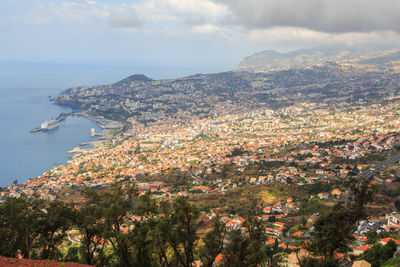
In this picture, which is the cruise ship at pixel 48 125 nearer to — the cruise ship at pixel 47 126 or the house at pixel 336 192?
the cruise ship at pixel 47 126

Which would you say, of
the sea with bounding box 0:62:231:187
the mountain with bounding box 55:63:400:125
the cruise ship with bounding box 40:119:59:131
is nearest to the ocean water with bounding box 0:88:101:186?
the sea with bounding box 0:62:231:187

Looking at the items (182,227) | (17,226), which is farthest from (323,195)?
(17,226)

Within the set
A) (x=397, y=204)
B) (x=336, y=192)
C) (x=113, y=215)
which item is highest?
(x=113, y=215)

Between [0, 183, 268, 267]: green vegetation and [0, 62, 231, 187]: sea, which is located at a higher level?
[0, 183, 268, 267]: green vegetation

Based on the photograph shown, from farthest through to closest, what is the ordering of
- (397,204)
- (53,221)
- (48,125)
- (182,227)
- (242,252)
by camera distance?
(48,125)
(397,204)
(53,221)
(182,227)
(242,252)

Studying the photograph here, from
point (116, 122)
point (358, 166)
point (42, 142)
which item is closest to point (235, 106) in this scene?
point (116, 122)

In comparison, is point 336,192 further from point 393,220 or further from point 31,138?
point 31,138

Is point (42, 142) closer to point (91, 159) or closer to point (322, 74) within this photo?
point (91, 159)

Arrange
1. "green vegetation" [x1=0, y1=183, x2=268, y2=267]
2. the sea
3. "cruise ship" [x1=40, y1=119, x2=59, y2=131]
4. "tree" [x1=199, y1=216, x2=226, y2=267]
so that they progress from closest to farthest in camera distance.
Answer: "green vegetation" [x1=0, y1=183, x2=268, y2=267]
"tree" [x1=199, y1=216, x2=226, y2=267]
the sea
"cruise ship" [x1=40, y1=119, x2=59, y2=131]

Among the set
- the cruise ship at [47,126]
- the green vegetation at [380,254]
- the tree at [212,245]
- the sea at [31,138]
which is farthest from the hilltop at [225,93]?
the tree at [212,245]

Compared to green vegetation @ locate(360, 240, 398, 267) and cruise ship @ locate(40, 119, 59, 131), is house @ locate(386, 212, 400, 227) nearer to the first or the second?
green vegetation @ locate(360, 240, 398, 267)

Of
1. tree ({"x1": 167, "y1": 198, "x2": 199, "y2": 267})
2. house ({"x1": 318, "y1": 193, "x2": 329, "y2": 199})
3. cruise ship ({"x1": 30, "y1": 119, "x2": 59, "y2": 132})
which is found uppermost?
tree ({"x1": 167, "y1": 198, "x2": 199, "y2": 267})
